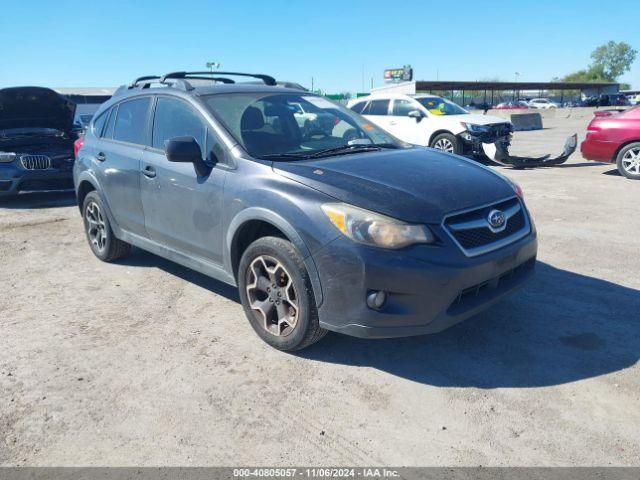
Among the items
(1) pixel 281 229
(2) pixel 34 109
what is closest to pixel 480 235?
(1) pixel 281 229

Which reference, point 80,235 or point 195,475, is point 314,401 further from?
point 80,235

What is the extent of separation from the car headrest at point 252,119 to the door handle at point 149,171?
927 millimetres

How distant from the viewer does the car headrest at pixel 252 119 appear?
3951 mm

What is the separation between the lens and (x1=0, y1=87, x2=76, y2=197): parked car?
857cm

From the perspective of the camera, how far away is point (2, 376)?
3.33 m

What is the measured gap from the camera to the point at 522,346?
11.5 ft

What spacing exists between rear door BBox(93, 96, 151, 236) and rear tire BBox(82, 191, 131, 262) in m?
0.28

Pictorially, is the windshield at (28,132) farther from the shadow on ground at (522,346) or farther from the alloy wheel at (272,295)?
the shadow on ground at (522,346)

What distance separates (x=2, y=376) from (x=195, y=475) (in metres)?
1.73

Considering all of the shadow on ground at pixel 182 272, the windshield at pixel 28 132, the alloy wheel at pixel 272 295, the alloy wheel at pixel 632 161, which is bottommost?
the shadow on ground at pixel 182 272

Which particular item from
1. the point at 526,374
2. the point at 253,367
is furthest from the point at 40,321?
the point at 526,374

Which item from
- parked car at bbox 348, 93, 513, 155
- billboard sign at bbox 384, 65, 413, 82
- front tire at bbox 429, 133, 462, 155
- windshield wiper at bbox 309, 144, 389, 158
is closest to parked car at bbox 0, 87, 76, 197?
parked car at bbox 348, 93, 513, 155

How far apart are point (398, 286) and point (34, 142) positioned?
854cm

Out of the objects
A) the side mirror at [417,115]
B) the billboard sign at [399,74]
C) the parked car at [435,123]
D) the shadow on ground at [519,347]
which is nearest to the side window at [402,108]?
the parked car at [435,123]
